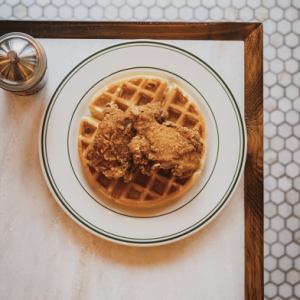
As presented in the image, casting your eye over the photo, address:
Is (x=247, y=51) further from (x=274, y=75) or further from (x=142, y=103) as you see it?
(x=142, y=103)

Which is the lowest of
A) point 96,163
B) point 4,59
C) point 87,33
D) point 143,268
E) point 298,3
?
point 143,268

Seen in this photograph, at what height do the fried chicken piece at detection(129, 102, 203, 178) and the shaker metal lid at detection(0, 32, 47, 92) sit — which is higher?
the shaker metal lid at detection(0, 32, 47, 92)

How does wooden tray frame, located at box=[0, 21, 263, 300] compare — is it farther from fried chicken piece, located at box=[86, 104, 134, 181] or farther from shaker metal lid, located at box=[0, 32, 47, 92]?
fried chicken piece, located at box=[86, 104, 134, 181]

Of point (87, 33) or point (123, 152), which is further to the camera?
point (87, 33)

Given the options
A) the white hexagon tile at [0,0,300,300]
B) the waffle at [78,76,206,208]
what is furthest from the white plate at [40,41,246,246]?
the white hexagon tile at [0,0,300,300]

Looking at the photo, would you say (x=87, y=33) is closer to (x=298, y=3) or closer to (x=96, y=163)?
(x=96, y=163)

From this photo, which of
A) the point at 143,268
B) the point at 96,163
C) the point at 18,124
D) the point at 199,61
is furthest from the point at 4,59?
the point at 143,268

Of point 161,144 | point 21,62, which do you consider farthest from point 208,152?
point 21,62
